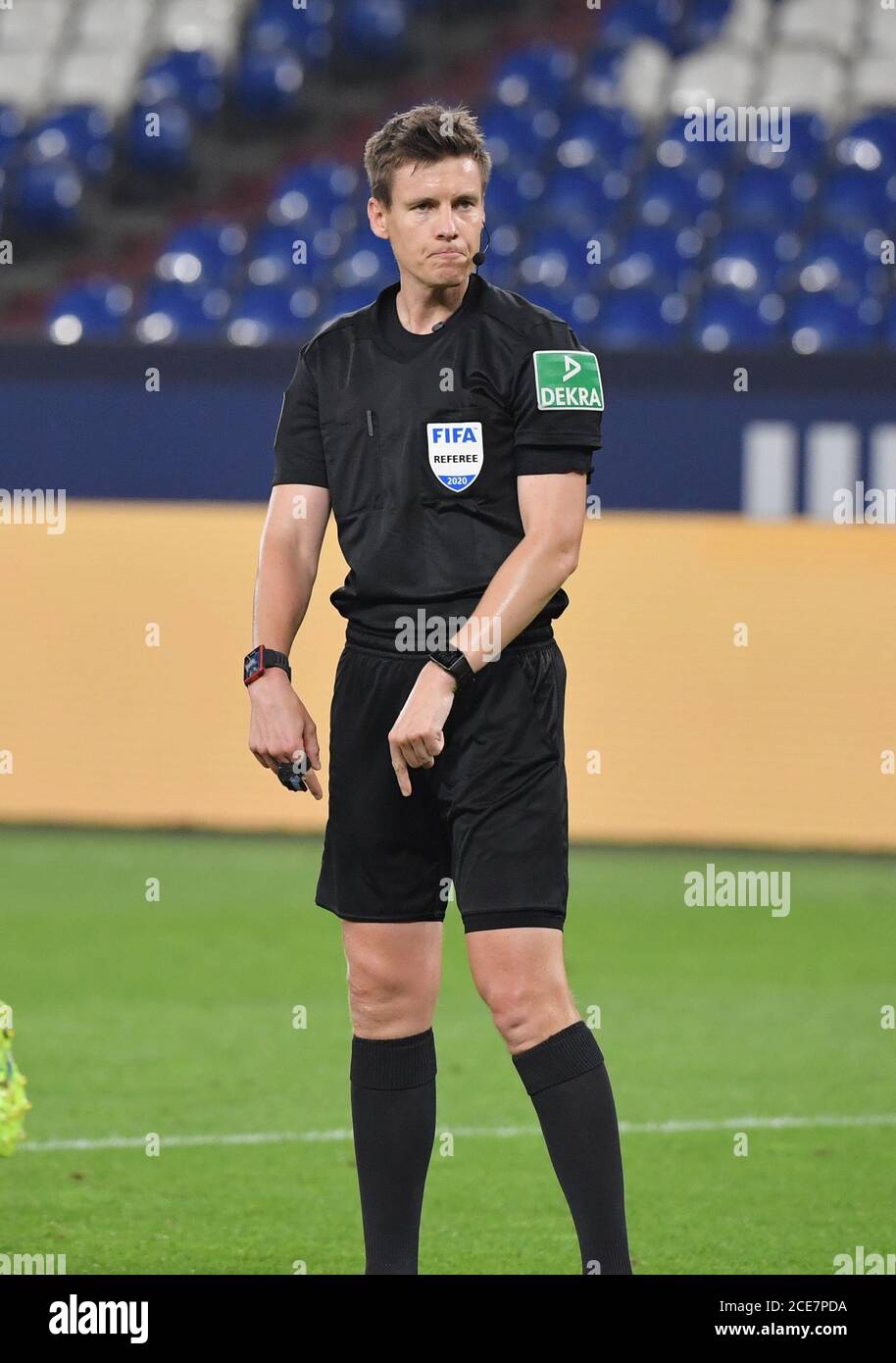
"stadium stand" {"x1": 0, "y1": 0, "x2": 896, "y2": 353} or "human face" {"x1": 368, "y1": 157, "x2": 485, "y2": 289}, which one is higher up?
"stadium stand" {"x1": 0, "y1": 0, "x2": 896, "y2": 353}

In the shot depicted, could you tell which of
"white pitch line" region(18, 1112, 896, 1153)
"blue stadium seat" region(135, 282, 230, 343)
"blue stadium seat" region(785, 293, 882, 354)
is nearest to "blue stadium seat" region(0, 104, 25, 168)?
"blue stadium seat" region(135, 282, 230, 343)

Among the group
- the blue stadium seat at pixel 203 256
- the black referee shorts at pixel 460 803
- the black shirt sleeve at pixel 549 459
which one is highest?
the blue stadium seat at pixel 203 256

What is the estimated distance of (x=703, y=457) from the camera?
10555mm

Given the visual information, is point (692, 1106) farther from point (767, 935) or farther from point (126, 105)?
point (126, 105)

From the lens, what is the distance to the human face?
137 inches

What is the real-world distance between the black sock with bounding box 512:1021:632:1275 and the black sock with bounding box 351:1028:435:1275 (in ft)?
0.96

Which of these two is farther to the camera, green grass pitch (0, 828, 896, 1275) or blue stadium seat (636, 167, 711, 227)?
blue stadium seat (636, 167, 711, 227)

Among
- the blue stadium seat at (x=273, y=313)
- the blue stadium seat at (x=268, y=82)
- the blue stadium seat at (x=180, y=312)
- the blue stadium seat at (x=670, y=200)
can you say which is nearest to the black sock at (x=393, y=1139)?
the blue stadium seat at (x=273, y=313)

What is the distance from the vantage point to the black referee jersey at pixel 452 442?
138 inches

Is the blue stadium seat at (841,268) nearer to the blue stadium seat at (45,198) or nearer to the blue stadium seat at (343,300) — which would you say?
the blue stadium seat at (343,300)

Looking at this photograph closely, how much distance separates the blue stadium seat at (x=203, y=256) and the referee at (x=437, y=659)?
406 inches

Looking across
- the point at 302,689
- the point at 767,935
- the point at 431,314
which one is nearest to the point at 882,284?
the point at 302,689

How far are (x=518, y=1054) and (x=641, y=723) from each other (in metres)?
7.06

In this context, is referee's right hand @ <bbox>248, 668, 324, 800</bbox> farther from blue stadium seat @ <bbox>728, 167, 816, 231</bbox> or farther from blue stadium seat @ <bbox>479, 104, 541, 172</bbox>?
blue stadium seat @ <bbox>479, 104, 541, 172</bbox>
